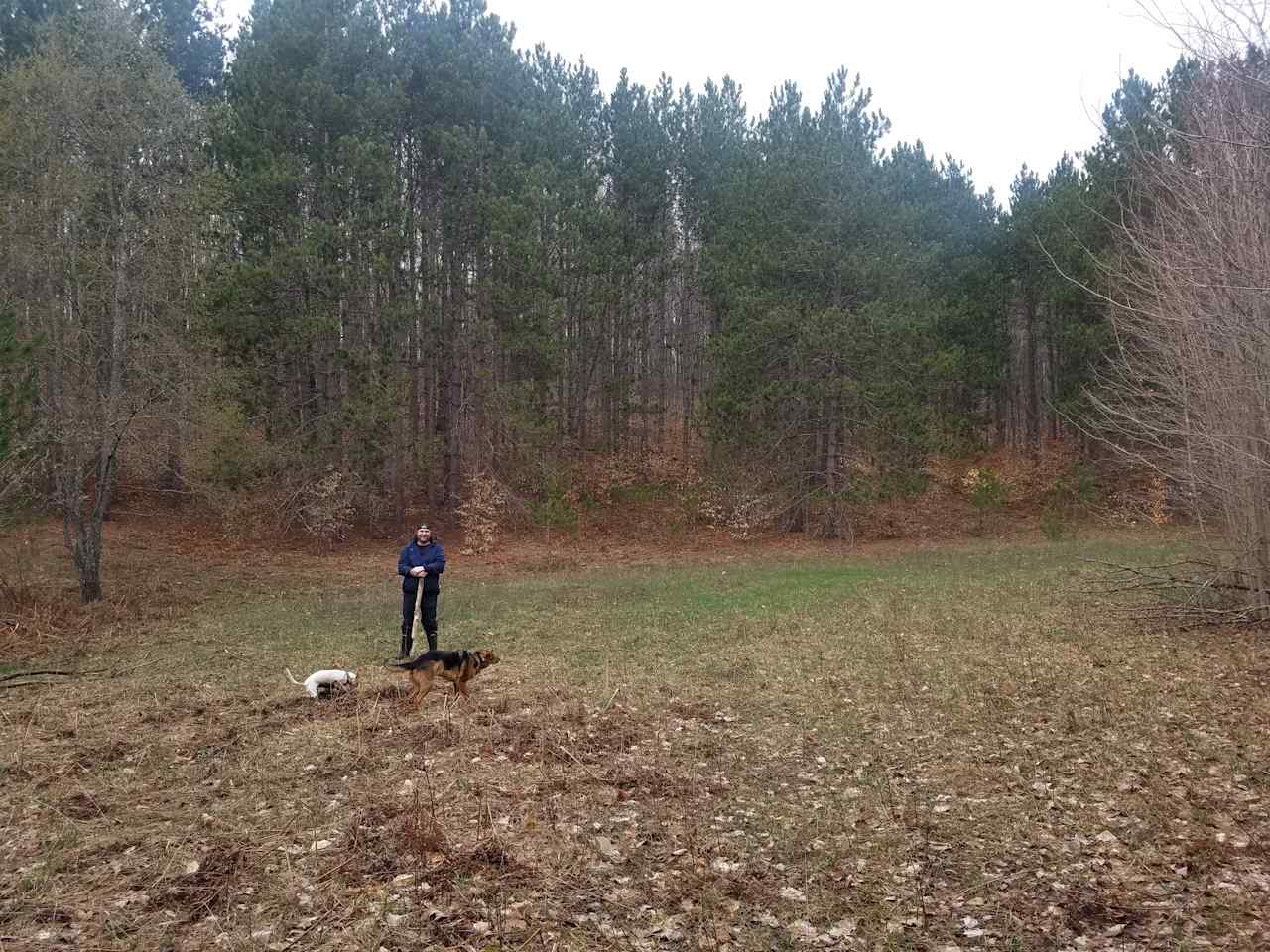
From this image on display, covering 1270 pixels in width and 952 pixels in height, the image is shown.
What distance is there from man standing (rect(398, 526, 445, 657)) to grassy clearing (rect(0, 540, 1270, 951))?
795 mm

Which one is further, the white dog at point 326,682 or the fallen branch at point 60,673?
the fallen branch at point 60,673

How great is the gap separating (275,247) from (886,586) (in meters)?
16.3

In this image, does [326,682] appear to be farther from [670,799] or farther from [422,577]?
[670,799]

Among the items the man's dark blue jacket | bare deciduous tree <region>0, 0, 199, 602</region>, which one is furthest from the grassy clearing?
bare deciduous tree <region>0, 0, 199, 602</region>

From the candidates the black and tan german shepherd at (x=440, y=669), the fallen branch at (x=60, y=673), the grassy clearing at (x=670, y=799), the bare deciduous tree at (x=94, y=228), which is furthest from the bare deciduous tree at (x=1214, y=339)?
the bare deciduous tree at (x=94, y=228)

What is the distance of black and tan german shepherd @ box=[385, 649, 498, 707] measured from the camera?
771 cm

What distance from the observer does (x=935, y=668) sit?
8.91m

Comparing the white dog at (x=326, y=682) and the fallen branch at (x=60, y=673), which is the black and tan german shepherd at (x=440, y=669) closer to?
the white dog at (x=326, y=682)

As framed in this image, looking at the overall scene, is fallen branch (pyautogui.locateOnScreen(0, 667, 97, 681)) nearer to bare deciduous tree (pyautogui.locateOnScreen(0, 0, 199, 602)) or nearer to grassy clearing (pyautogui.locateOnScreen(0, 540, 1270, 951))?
grassy clearing (pyautogui.locateOnScreen(0, 540, 1270, 951))

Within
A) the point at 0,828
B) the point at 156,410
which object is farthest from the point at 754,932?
the point at 156,410

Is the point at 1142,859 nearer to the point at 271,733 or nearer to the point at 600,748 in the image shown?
the point at 600,748

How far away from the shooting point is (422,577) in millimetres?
9742

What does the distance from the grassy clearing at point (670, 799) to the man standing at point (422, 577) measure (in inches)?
31.3

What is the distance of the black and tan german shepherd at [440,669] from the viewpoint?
7707 millimetres
